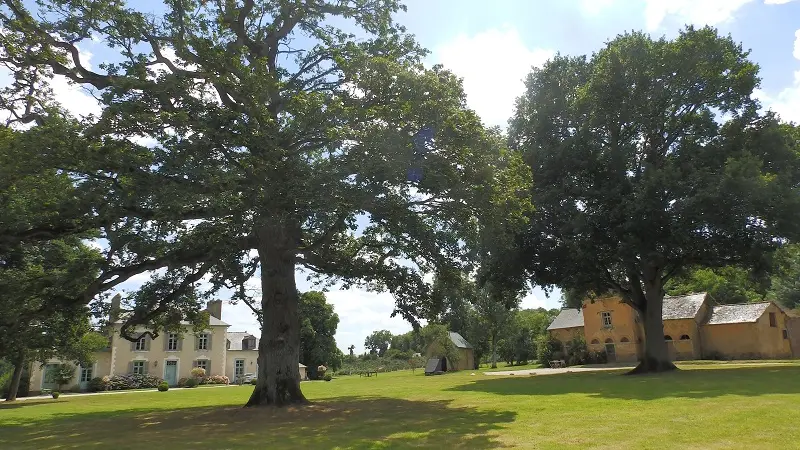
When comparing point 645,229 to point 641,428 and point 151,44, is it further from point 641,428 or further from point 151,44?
point 151,44

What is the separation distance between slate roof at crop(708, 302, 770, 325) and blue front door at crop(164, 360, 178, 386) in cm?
5185

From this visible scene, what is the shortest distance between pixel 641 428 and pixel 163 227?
14333 mm

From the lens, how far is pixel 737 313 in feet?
153

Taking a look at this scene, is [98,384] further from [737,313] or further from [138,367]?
[737,313]

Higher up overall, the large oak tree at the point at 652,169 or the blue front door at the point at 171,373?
the large oak tree at the point at 652,169

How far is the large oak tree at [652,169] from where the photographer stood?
23203 mm

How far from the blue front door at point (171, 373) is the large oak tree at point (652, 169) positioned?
39.1 meters

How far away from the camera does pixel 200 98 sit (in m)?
14.5


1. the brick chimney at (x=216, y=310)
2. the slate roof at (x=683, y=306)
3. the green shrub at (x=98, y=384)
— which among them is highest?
the brick chimney at (x=216, y=310)

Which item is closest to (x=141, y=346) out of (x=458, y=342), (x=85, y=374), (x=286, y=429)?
(x=85, y=374)

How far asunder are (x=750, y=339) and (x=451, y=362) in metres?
28.1

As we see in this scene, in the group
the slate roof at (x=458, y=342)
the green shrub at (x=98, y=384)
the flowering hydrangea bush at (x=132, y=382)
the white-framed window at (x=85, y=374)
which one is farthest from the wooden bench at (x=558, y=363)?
the white-framed window at (x=85, y=374)

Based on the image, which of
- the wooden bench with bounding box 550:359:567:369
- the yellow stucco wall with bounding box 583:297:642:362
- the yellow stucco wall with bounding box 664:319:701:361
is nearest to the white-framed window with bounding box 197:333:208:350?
the wooden bench with bounding box 550:359:567:369

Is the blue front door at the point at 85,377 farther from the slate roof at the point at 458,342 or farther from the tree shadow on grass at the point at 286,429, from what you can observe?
the slate roof at the point at 458,342
